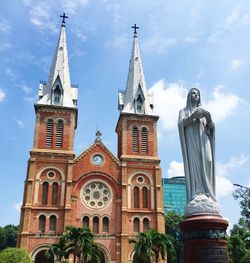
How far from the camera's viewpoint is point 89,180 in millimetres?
38875

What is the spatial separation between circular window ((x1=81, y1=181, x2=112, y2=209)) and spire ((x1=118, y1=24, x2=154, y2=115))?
9372 mm

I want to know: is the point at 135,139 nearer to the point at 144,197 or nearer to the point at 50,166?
the point at 144,197

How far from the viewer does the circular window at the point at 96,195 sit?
3788cm

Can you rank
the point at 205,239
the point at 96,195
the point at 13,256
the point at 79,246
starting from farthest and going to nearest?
the point at 96,195
the point at 13,256
the point at 79,246
the point at 205,239

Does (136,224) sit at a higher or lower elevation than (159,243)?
higher

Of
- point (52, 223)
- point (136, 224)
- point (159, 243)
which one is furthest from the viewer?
point (136, 224)

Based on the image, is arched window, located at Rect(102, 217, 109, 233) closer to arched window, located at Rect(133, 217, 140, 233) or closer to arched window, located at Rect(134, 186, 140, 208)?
arched window, located at Rect(133, 217, 140, 233)

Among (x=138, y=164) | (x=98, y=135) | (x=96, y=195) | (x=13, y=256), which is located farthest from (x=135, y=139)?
(x=13, y=256)

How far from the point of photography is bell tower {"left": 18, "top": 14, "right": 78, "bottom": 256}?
34.9 meters

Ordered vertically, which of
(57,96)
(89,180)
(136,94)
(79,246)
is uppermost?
(136,94)

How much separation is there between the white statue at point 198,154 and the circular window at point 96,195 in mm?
28961

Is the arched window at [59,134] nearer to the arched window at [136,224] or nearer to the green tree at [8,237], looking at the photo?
the arched window at [136,224]

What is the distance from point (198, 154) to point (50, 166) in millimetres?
30021

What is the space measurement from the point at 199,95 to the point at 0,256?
903 inches
